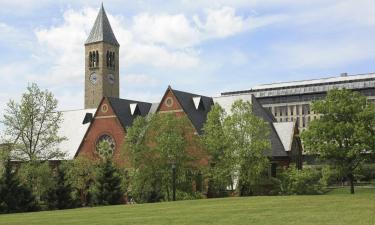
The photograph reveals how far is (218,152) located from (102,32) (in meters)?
59.1

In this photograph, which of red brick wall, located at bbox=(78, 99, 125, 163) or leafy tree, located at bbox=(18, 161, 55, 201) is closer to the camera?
leafy tree, located at bbox=(18, 161, 55, 201)

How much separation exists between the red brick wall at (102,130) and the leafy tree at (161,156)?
55.3ft

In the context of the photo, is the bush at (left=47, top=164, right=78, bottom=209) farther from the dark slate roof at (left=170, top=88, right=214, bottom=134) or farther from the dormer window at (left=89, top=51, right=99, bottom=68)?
the dormer window at (left=89, top=51, right=99, bottom=68)

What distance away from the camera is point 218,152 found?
56500 millimetres

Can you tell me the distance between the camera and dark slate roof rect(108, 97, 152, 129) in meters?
75.1

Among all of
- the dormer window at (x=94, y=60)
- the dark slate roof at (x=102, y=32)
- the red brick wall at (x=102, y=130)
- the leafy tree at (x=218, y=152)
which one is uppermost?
the dark slate roof at (x=102, y=32)

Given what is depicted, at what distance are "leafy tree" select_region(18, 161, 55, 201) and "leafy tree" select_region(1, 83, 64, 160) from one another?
2809 mm

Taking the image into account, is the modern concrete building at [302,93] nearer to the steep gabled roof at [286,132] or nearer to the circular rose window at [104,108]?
the circular rose window at [104,108]

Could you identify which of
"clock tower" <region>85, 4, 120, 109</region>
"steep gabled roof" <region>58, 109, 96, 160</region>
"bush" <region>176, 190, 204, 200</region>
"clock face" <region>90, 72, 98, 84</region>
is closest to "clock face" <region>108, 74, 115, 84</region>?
"clock tower" <region>85, 4, 120, 109</region>

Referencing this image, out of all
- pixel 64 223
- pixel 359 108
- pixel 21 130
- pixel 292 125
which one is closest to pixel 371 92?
pixel 292 125

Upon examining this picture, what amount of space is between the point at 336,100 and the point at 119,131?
31180 mm

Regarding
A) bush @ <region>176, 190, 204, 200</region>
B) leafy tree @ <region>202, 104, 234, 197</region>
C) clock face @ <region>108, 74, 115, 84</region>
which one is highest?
clock face @ <region>108, 74, 115, 84</region>

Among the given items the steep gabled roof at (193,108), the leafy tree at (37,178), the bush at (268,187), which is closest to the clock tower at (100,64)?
the steep gabled roof at (193,108)

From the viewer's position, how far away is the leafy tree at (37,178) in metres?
56.2
